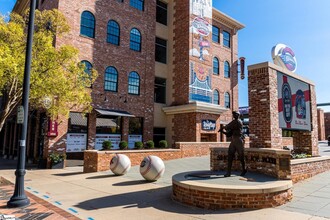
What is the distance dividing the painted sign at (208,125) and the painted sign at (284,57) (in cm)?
995

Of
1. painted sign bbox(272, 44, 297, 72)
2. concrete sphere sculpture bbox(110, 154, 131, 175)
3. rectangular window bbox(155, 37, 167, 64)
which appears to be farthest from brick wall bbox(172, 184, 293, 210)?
rectangular window bbox(155, 37, 167, 64)

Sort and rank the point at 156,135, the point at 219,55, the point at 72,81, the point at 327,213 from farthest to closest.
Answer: the point at 219,55, the point at 156,135, the point at 72,81, the point at 327,213

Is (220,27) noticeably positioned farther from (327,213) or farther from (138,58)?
(327,213)

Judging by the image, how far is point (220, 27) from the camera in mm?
28031

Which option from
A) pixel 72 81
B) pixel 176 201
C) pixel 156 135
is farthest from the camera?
pixel 156 135

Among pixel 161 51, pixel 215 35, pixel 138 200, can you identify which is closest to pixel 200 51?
pixel 161 51

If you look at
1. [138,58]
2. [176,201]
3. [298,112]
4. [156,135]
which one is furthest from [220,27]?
[176,201]

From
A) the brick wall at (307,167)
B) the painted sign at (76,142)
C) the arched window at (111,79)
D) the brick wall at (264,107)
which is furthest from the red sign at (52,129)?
the brick wall at (307,167)

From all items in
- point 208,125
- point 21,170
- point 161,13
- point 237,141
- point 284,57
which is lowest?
point 21,170

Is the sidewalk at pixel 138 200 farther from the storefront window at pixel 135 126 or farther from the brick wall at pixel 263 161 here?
the storefront window at pixel 135 126

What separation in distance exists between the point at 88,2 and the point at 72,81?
9104 mm

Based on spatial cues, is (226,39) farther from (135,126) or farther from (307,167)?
(307,167)

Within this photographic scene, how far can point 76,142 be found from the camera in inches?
694

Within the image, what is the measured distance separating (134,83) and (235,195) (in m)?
16.2
